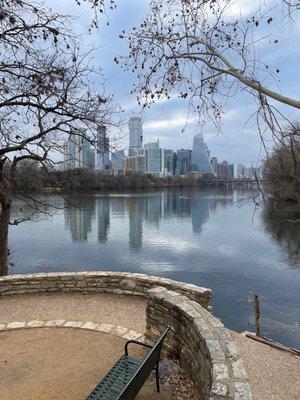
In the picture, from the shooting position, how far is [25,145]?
11039mm

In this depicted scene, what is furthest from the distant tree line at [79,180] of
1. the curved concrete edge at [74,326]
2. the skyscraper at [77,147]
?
the curved concrete edge at [74,326]

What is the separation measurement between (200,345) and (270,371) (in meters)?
3.03

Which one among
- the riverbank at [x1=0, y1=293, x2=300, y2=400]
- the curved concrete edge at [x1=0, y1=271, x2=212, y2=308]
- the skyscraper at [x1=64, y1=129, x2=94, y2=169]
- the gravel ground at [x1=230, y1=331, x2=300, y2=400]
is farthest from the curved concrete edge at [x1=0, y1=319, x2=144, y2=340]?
the skyscraper at [x1=64, y1=129, x2=94, y2=169]

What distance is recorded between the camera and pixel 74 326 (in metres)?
6.83

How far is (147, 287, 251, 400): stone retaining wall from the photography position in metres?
3.46

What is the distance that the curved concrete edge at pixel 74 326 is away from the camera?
259 inches

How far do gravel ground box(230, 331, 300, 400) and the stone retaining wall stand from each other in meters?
1.65

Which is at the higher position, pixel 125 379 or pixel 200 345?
pixel 200 345

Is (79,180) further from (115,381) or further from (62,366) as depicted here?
(115,381)

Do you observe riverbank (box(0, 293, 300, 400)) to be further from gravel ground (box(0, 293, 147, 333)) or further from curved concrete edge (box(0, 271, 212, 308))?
curved concrete edge (box(0, 271, 212, 308))

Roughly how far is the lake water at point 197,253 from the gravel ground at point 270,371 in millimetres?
5752

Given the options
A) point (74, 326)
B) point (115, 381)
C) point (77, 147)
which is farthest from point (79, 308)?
point (77, 147)

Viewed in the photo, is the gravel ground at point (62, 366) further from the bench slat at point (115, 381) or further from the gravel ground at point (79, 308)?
A: the gravel ground at point (79, 308)

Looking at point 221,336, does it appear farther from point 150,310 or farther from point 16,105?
point 16,105
